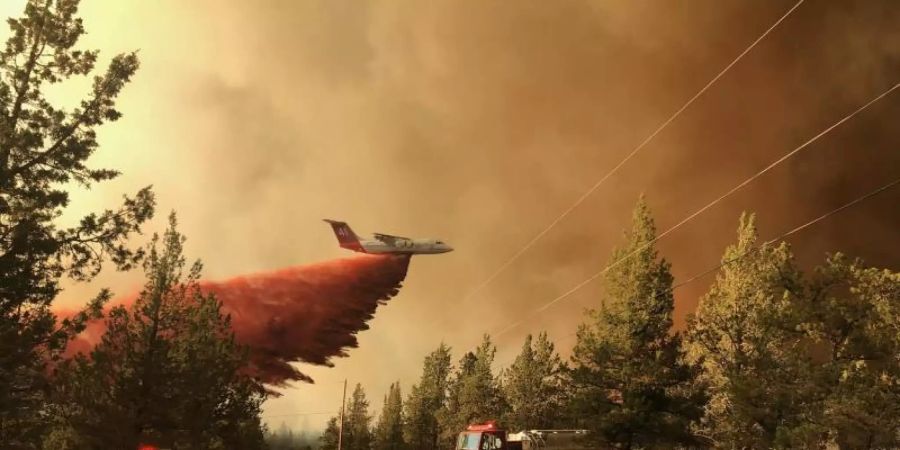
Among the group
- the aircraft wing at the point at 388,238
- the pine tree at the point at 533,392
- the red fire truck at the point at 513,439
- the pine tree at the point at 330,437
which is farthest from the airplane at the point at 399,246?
the pine tree at the point at 330,437

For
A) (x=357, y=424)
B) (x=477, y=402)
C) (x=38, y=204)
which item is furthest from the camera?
(x=357, y=424)

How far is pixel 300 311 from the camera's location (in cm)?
4653

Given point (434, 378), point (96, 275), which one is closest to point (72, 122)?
point (96, 275)

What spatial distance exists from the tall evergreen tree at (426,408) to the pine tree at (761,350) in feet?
137

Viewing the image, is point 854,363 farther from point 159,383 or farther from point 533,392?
point 533,392

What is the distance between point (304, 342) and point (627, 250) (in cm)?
2807

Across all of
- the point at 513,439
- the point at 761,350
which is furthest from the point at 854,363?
the point at 513,439

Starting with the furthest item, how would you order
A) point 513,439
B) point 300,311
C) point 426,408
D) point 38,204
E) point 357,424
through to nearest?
point 357,424
point 426,408
point 300,311
point 513,439
point 38,204

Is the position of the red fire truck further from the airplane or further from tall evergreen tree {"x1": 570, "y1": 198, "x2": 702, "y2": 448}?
the airplane

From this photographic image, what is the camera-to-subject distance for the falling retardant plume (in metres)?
45.9

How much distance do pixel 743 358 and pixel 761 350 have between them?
0.98 m

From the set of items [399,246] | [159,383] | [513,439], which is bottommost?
[513,439]

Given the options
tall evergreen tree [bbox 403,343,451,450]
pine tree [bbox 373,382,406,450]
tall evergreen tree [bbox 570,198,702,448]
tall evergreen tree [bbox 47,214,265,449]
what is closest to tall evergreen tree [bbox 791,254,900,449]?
tall evergreen tree [bbox 570,198,702,448]

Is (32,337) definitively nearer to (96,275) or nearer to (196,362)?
(96,275)
